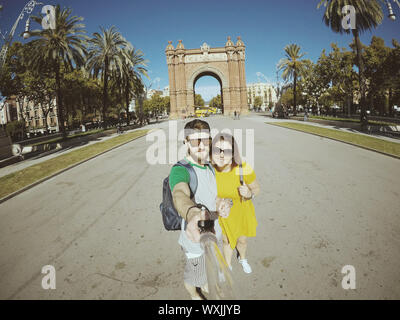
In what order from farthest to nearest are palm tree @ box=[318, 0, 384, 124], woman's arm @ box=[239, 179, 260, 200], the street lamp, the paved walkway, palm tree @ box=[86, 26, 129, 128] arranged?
palm tree @ box=[86, 26, 129, 128] → palm tree @ box=[318, 0, 384, 124] → the street lamp → the paved walkway → woman's arm @ box=[239, 179, 260, 200]

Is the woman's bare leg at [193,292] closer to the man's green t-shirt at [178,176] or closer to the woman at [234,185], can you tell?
the woman at [234,185]

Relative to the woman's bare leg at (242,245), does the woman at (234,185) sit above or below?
above

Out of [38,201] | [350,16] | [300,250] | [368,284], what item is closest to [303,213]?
[300,250]

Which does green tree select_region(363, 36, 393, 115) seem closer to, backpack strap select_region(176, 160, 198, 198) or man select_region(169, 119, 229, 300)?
man select_region(169, 119, 229, 300)

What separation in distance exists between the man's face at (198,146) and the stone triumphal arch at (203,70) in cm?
5518

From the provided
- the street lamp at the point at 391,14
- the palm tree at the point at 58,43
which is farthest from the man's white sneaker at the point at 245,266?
the palm tree at the point at 58,43

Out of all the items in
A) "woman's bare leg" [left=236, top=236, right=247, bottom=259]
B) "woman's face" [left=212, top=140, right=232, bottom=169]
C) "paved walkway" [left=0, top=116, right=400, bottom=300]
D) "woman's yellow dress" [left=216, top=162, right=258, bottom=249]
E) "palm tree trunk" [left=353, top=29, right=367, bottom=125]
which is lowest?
"paved walkway" [left=0, top=116, right=400, bottom=300]

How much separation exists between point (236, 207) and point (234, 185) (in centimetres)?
32

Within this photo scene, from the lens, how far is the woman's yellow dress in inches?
110

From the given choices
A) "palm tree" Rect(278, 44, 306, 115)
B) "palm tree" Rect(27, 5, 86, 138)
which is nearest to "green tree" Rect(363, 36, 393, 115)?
"palm tree" Rect(278, 44, 306, 115)

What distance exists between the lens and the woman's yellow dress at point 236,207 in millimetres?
2791

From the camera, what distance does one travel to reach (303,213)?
15.9 ft

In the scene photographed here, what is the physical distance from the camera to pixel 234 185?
279 cm

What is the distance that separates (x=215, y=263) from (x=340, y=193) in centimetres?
532
